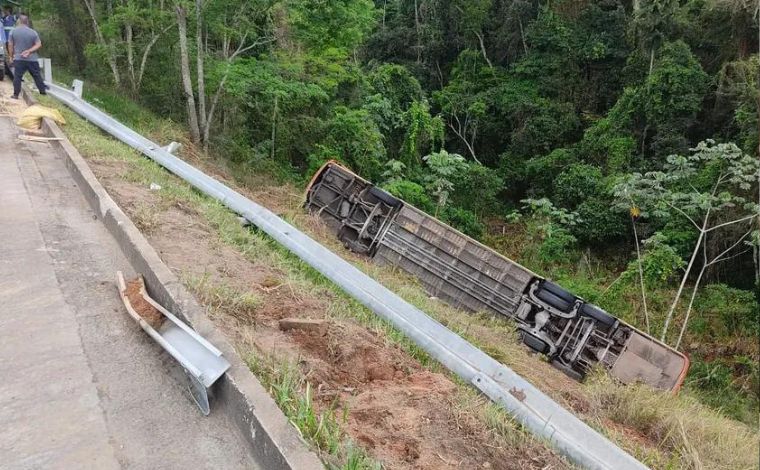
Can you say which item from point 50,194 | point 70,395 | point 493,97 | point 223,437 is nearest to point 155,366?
point 70,395

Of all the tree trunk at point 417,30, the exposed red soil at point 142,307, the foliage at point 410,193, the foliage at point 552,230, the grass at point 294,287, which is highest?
the tree trunk at point 417,30

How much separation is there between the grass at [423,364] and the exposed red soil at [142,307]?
0.33 meters

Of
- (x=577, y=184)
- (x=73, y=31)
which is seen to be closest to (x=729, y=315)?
(x=577, y=184)

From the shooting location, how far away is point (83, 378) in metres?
3.33

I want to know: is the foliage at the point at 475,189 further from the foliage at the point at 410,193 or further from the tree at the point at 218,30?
the tree at the point at 218,30

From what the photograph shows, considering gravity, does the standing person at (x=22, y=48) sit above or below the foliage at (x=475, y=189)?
below

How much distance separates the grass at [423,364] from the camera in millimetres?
3180

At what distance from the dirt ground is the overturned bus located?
607 cm

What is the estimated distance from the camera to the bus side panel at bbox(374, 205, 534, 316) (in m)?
10.6

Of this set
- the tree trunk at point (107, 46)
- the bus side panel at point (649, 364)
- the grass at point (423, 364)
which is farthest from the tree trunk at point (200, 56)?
the bus side panel at point (649, 364)

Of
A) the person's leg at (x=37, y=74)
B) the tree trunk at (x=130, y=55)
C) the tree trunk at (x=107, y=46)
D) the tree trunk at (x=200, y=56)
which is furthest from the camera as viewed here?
the tree trunk at (x=107, y=46)

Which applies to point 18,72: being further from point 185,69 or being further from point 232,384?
point 232,384

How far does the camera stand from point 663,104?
68.8 feet

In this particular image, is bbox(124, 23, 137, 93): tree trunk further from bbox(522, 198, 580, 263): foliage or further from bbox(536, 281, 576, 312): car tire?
bbox(522, 198, 580, 263): foliage
